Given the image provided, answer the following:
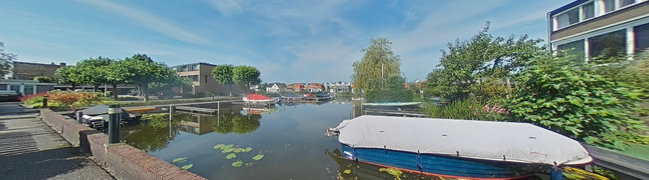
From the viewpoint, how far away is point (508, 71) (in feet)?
29.3

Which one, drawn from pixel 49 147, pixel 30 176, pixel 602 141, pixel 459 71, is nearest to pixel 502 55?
pixel 459 71

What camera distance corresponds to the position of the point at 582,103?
4.24 m

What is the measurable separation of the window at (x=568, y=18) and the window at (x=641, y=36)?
291 cm

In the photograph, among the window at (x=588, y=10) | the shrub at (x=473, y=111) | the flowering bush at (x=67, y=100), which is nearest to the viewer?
the shrub at (x=473, y=111)

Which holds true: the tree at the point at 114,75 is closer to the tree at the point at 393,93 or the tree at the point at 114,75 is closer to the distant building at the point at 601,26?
the tree at the point at 393,93

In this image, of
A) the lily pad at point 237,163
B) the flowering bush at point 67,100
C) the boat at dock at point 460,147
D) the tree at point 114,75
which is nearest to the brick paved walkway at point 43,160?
the lily pad at point 237,163

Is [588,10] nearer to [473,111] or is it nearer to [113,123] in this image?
[473,111]

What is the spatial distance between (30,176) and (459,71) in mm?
13384

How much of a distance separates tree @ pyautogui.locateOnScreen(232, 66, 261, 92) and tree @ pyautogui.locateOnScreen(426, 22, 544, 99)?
3533 centimetres

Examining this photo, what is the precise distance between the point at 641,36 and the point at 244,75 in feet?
136

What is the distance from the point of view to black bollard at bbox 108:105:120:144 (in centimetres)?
416

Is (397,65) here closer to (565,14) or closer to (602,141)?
(565,14)

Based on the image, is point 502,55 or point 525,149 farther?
point 502,55

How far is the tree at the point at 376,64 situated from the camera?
23797 millimetres
